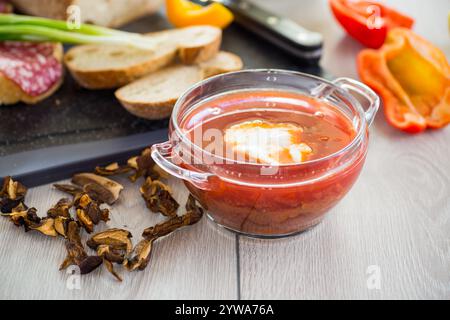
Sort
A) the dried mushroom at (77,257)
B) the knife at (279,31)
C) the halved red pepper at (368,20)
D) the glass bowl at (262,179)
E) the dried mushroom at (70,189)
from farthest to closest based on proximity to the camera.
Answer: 1. the halved red pepper at (368,20)
2. the knife at (279,31)
3. the dried mushroom at (70,189)
4. the dried mushroom at (77,257)
5. the glass bowl at (262,179)

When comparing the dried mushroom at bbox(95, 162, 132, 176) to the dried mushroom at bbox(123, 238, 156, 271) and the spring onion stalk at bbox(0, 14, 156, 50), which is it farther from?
the spring onion stalk at bbox(0, 14, 156, 50)

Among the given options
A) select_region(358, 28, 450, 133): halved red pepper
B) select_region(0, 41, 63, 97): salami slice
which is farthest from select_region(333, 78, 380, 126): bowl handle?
select_region(0, 41, 63, 97): salami slice

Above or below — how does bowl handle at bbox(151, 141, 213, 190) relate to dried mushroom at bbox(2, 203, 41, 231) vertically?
above

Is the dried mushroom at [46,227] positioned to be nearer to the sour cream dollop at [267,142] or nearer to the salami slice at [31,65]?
the sour cream dollop at [267,142]

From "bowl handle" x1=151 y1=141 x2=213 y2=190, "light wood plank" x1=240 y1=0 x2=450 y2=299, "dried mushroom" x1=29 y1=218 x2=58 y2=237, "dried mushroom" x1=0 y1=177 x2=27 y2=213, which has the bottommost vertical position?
"dried mushroom" x1=0 y1=177 x2=27 y2=213

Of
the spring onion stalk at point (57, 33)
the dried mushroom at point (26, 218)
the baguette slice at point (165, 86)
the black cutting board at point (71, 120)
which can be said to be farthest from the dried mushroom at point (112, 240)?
the spring onion stalk at point (57, 33)
